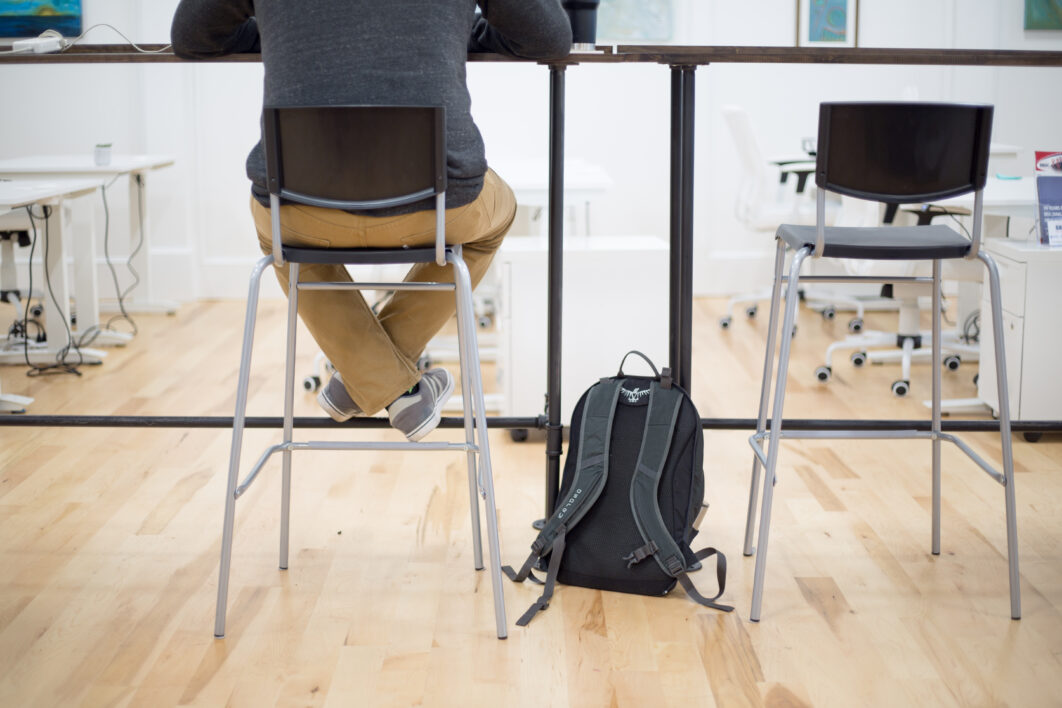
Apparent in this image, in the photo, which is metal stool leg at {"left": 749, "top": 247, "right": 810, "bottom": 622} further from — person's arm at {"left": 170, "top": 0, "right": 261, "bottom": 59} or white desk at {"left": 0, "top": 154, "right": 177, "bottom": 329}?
white desk at {"left": 0, "top": 154, "right": 177, "bottom": 329}

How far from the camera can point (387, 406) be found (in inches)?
86.5

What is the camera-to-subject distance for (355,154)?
176 cm

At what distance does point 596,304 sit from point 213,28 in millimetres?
1429

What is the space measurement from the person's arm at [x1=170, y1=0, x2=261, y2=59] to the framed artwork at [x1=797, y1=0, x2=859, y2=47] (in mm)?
4404

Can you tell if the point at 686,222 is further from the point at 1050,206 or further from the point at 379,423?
the point at 1050,206

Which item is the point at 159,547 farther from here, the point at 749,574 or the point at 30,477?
the point at 749,574

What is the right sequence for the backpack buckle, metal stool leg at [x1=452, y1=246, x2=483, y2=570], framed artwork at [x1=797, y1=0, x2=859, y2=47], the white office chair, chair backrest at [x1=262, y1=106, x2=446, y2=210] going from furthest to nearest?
framed artwork at [x1=797, y1=0, x2=859, y2=47], the white office chair, the backpack buckle, metal stool leg at [x1=452, y1=246, x2=483, y2=570], chair backrest at [x1=262, y1=106, x2=446, y2=210]

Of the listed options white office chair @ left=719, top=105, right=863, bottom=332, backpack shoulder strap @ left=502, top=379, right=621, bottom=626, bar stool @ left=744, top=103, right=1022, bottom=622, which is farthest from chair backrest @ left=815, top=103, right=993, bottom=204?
white office chair @ left=719, top=105, right=863, bottom=332

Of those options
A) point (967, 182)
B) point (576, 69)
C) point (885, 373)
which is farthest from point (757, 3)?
point (967, 182)

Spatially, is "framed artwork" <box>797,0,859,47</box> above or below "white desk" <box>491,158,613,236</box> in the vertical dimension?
above

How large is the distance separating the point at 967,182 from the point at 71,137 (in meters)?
5.07

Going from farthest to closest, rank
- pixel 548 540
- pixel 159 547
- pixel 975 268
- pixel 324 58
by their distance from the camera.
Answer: pixel 975 268
pixel 159 547
pixel 548 540
pixel 324 58

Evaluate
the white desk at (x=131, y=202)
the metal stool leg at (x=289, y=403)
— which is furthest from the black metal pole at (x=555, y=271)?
A: the white desk at (x=131, y=202)

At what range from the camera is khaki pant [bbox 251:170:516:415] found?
1874 mm
